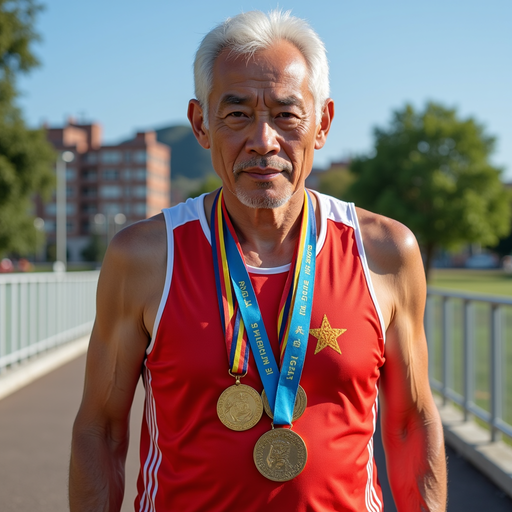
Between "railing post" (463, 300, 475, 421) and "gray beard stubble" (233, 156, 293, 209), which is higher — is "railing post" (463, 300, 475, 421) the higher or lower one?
the lower one

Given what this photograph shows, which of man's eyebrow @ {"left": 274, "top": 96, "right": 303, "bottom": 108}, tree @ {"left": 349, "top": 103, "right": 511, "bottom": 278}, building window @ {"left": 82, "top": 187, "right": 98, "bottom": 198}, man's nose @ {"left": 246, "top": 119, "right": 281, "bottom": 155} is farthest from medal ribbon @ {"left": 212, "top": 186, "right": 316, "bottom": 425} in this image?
building window @ {"left": 82, "top": 187, "right": 98, "bottom": 198}

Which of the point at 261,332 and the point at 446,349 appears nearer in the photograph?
the point at 261,332

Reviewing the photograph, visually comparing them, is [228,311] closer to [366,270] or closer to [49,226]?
[366,270]

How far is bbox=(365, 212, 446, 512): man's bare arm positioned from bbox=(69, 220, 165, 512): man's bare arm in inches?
26.5

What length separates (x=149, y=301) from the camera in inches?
79.8

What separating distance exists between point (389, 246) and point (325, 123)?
447 millimetres

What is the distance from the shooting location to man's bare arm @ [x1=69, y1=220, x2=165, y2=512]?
2049mm

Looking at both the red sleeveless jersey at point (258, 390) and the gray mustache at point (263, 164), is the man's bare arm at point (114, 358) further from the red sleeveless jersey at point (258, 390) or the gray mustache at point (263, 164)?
the gray mustache at point (263, 164)

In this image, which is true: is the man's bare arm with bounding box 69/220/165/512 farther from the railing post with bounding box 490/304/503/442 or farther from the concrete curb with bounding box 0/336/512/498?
the railing post with bounding box 490/304/503/442

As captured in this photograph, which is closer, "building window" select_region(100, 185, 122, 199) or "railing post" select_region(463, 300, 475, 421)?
"railing post" select_region(463, 300, 475, 421)

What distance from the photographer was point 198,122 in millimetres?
2279

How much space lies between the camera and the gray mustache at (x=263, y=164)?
80.7 inches

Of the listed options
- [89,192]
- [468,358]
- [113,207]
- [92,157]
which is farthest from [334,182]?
[468,358]

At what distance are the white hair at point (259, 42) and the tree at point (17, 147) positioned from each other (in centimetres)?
2913
